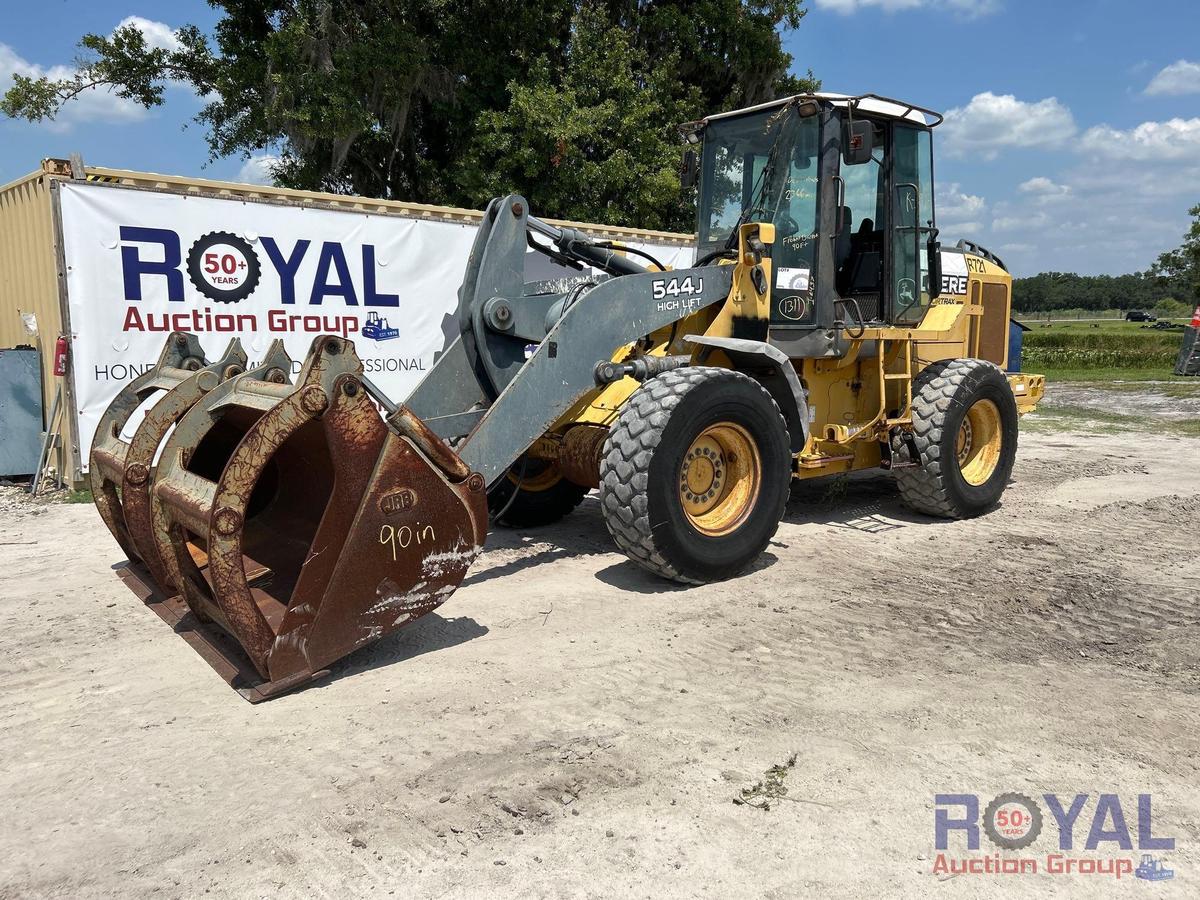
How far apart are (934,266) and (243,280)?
6297mm

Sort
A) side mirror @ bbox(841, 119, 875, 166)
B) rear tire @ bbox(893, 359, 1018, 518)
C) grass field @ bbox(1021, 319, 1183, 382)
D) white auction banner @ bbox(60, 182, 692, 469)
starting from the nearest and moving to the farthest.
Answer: side mirror @ bbox(841, 119, 875, 166)
rear tire @ bbox(893, 359, 1018, 518)
white auction banner @ bbox(60, 182, 692, 469)
grass field @ bbox(1021, 319, 1183, 382)

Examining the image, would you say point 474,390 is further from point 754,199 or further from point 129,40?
point 129,40

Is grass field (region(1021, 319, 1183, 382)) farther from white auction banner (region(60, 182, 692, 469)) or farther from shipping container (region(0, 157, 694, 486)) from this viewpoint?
shipping container (region(0, 157, 694, 486))

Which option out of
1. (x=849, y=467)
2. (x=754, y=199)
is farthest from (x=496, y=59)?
(x=849, y=467)

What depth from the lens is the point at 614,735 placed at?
11.0 feet

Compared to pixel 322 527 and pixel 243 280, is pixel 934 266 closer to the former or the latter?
pixel 322 527

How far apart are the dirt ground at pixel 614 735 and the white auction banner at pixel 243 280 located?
3180 mm

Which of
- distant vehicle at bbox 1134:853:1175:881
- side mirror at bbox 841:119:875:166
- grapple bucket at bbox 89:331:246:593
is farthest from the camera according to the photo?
side mirror at bbox 841:119:875:166

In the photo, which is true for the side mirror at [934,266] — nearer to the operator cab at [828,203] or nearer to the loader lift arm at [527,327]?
the operator cab at [828,203]

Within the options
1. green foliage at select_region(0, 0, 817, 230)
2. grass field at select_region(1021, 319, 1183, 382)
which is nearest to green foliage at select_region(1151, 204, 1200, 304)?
grass field at select_region(1021, 319, 1183, 382)

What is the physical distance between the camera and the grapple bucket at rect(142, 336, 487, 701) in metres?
3.47

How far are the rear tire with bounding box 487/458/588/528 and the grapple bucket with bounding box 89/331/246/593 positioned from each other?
221 cm

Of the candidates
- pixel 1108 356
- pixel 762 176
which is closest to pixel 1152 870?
pixel 762 176

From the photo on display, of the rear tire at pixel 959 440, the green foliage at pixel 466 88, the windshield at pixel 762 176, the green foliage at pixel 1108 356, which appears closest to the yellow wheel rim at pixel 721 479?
the windshield at pixel 762 176
